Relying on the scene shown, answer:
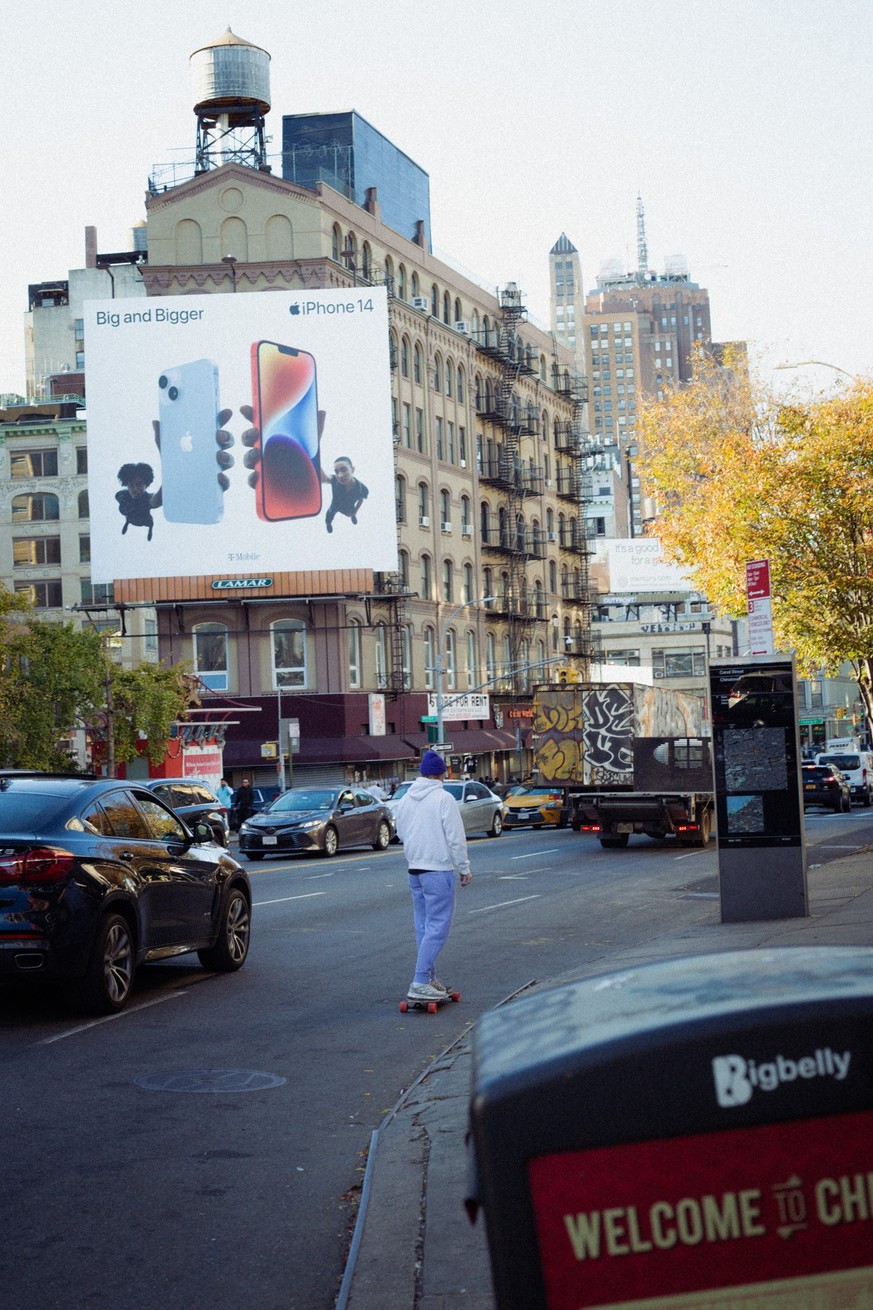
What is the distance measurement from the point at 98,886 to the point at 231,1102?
9.22 feet

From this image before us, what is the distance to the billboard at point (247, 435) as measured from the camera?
58.0m

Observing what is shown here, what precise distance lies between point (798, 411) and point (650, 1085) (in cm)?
2514

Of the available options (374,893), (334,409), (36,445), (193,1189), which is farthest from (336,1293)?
(36,445)

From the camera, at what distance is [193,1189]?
665 centimetres

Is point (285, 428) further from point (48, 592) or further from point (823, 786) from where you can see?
point (823, 786)

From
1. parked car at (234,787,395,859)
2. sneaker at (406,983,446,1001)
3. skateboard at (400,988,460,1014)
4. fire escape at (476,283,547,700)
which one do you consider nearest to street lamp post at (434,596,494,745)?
fire escape at (476,283,547,700)

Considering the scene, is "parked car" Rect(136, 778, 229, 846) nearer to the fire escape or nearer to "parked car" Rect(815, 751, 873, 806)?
"parked car" Rect(815, 751, 873, 806)

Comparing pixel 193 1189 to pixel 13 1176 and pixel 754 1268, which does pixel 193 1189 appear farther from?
pixel 754 1268

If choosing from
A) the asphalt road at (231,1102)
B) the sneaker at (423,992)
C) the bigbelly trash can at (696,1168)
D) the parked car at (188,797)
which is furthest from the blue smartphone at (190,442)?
the bigbelly trash can at (696,1168)

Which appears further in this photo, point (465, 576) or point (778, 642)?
point (465, 576)

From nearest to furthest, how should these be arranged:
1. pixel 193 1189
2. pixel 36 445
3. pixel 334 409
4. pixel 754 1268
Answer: pixel 754 1268, pixel 193 1189, pixel 334 409, pixel 36 445

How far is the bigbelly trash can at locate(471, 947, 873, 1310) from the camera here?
7.80ft

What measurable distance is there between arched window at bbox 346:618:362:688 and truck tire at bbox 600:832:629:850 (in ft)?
99.1

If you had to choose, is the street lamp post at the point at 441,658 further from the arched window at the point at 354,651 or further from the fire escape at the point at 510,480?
the arched window at the point at 354,651
